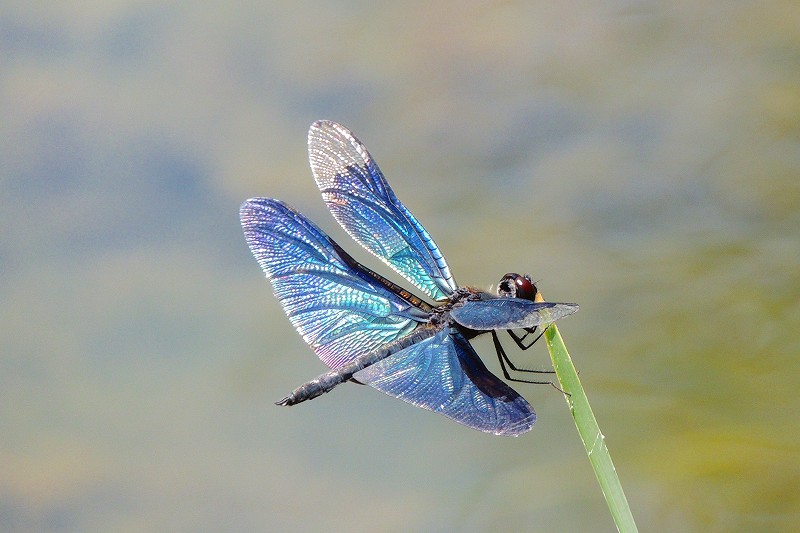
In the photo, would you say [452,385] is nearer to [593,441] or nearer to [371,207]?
[593,441]

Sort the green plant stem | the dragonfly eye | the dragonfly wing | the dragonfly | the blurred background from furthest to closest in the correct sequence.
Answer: the blurred background
the dragonfly eye
the dragonfly
the dragonfly wing
the green plant stem

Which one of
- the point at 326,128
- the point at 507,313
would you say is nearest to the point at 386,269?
the point at 326,128

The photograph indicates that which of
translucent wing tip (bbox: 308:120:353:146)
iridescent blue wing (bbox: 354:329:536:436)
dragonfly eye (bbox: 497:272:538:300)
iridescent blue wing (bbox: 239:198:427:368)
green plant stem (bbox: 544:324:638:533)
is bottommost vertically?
green plant stem (bbox: 544:324:638:533)

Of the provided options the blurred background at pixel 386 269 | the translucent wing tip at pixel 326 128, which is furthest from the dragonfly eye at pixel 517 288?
the translucent wing tip at pixel 326 128

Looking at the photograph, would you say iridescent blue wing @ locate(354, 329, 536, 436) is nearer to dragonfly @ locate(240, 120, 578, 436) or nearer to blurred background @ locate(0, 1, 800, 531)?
dragonfly @ locate(240, 120, 578, 436)

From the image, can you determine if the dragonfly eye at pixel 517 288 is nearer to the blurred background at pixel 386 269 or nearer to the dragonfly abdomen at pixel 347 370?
the dragonfly abdomen at pixel 347 370

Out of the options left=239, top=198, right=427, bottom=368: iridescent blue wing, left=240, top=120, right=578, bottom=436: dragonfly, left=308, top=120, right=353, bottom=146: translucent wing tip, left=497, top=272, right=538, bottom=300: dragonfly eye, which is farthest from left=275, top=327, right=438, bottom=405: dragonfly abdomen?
left=308, top=120, right=353, bottom=146: translucent wing tip
